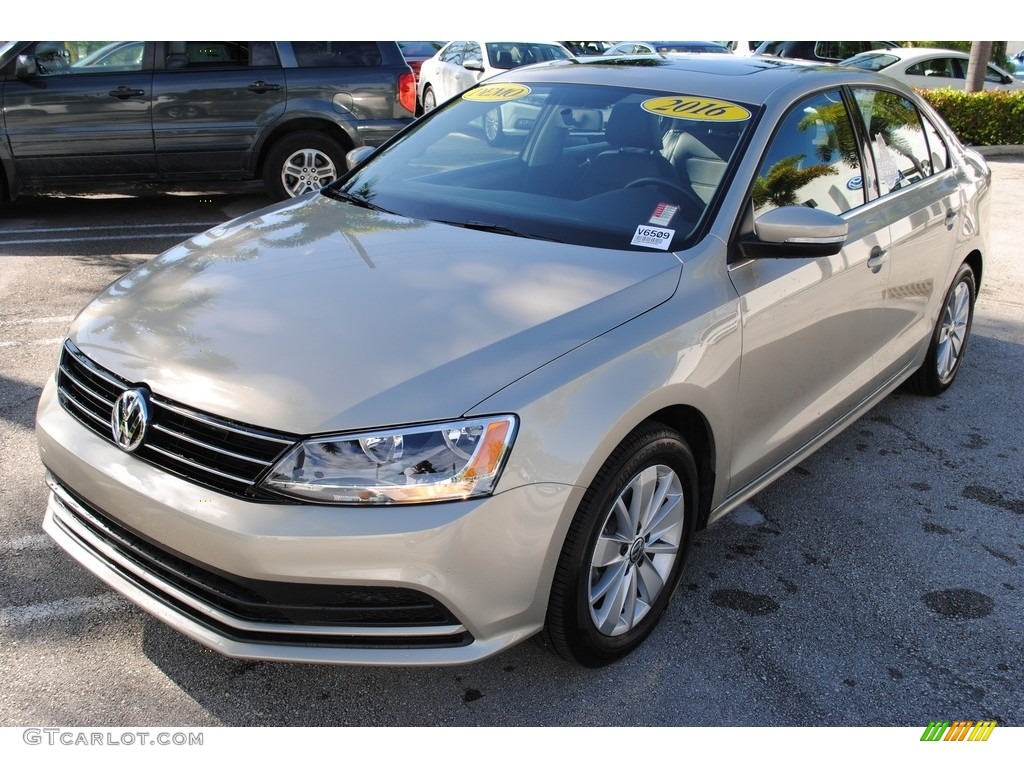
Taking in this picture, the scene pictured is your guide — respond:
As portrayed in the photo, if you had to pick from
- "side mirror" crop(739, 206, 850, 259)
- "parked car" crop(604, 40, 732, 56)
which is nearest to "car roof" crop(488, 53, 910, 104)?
"side mirror" crop(739, 206, 850, 259)

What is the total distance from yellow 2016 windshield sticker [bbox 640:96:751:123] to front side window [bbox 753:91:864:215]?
0.55 feet

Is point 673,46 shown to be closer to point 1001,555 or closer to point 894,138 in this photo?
point 894,138

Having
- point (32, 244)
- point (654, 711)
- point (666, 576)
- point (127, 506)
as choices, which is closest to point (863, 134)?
point (666, 576)

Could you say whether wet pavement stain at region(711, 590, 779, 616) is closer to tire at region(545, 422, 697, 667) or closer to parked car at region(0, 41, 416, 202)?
tire at region(545, 422, 697, 667)

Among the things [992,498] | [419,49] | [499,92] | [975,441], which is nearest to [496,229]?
[499,92]

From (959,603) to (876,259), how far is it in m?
1.34

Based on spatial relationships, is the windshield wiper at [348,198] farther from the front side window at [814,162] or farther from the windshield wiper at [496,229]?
the front side window at [814,162]

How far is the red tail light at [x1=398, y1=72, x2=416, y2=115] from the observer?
8445 millimetres

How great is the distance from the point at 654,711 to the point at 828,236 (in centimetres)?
155

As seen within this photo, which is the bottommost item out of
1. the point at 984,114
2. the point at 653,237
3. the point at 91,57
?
the point at 984,114

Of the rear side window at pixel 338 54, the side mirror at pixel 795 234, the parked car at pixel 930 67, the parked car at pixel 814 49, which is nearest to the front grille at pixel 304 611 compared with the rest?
the side mirror at pixel 795 234

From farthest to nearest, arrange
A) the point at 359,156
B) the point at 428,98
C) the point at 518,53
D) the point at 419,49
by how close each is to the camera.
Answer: the point at 419,49 < the point at 428,98 < the point at 518,53 < the point at 359,156

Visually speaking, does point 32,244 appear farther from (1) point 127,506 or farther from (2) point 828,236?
(2) point 828,236

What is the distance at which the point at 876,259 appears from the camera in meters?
3.81
